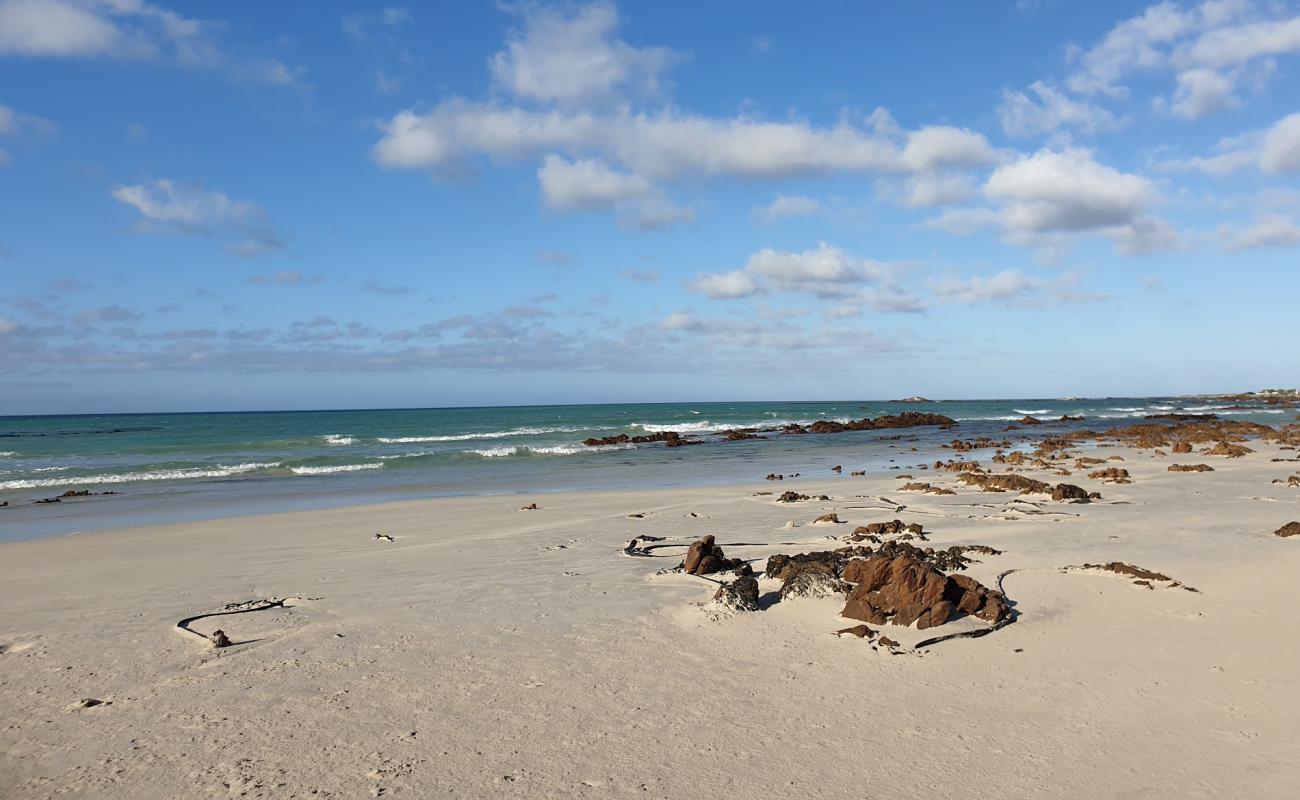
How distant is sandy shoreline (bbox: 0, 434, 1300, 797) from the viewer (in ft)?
13.0

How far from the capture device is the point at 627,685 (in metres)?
5.17

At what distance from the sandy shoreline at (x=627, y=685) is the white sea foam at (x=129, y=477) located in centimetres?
1790

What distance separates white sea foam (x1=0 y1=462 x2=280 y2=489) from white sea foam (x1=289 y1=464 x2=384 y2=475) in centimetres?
154

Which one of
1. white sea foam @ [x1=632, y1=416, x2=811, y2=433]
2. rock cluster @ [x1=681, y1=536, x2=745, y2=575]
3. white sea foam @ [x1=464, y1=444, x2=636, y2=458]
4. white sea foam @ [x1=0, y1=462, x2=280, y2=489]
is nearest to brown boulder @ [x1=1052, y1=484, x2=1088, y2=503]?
rock cluster @ [x1=681, y1=536, x2=745, y2=575]

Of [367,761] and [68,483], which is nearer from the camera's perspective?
[367,761]

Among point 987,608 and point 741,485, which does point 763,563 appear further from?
point 741,485

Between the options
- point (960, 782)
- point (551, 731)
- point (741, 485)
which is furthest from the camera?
point (741, 485)

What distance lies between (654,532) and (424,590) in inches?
168

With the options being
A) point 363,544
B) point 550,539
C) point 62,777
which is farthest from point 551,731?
point 363,544

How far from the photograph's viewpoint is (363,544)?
11.3 meters

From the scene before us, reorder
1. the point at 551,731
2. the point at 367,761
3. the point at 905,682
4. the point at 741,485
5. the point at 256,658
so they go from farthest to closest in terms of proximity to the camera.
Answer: the point at 741,485
the point at 256,658
the point at 905,682
the point at 551,731
the point at 367,761

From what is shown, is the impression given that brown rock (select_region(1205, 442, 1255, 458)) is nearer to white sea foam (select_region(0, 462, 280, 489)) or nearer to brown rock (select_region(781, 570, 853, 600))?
brown rock (select_region(781, 570, 853, 600))

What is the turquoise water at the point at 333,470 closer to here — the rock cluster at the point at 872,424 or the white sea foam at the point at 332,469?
the white sea foam at the point at 332,469

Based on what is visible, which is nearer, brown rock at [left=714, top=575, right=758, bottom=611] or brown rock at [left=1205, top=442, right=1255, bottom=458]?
brown rock at [left=714, top=575, right=758, bottom=611]
